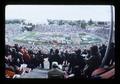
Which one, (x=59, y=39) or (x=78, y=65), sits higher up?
(x=59, y=39)

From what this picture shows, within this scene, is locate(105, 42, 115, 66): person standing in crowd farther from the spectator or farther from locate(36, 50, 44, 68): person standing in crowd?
locate(36, 50, 44, 68): person standing in crowd

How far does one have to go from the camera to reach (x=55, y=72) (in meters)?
2.44

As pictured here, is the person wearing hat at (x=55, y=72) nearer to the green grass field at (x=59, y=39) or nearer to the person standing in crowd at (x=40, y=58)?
the person standing in crowd at (x=40, y=58)

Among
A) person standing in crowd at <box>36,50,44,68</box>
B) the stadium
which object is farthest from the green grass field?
person standing in crowd at <box>36,50,44,68</box>

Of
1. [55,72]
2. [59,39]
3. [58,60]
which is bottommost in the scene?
[55,72]

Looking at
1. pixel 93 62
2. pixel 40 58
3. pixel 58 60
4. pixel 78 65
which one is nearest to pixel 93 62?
pixel 93 62

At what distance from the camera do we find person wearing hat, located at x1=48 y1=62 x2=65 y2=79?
2.43 m

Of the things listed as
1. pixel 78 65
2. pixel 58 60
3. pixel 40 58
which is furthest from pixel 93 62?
pixel 40 58

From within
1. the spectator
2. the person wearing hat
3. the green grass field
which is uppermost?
the green grass field

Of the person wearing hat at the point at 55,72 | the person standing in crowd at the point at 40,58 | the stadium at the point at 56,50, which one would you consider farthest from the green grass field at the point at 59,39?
the person wearing hat at the point at 55,72

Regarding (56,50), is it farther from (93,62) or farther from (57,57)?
(93,62)

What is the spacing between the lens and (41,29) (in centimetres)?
244

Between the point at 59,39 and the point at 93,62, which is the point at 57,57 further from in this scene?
the point at 93,62
